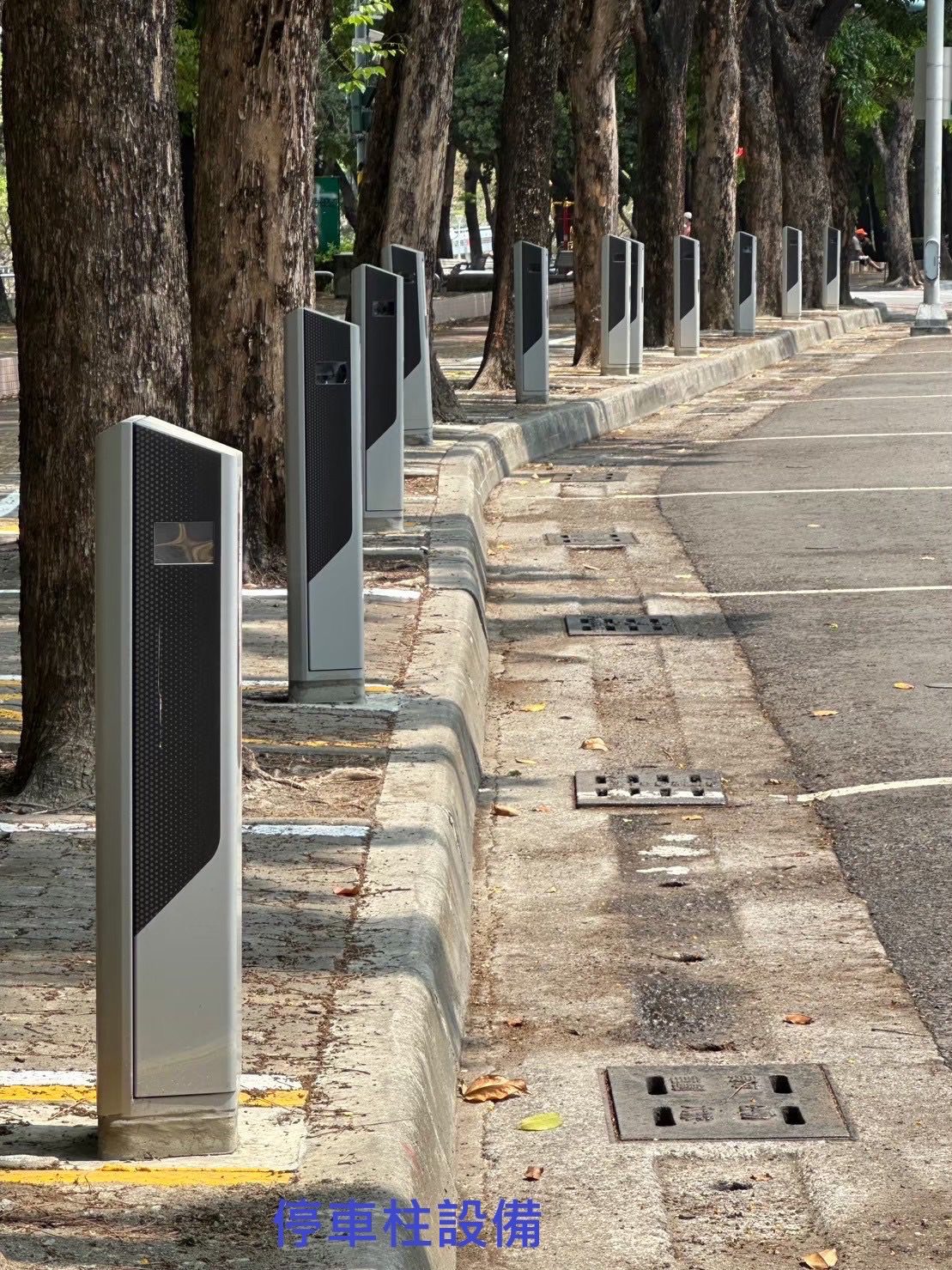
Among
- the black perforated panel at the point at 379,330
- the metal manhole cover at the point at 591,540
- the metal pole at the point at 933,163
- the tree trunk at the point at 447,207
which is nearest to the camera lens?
the black perforated panel at the point at 379,330

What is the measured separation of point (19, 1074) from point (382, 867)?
142 centimetres

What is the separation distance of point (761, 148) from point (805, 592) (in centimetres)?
2429

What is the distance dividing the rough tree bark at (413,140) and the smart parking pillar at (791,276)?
17648mm

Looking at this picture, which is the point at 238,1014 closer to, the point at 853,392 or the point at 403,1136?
the point at 403,1136

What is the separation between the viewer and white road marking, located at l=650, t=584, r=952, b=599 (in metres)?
10.3

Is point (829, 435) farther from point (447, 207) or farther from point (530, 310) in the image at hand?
point (447, 207)

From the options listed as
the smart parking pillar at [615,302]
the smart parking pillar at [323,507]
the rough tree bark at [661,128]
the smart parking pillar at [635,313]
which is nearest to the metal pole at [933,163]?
the rough tree bark at [661,128]

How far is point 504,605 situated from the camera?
1053 centimetres

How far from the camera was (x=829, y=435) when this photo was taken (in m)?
17.3

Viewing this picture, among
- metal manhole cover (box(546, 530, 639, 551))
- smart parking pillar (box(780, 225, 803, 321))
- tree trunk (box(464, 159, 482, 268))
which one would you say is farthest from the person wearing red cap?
metal manhole cover (box(546, 530, 639, 551))

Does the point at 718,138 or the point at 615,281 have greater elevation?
the point at 718,138

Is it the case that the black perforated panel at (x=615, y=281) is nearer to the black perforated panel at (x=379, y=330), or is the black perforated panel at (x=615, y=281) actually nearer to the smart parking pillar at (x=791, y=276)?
the black perforated panel at (x=379, y=330)

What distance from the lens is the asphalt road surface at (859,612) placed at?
6.08m

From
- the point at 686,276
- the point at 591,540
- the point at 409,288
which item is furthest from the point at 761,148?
the point at 591,540
